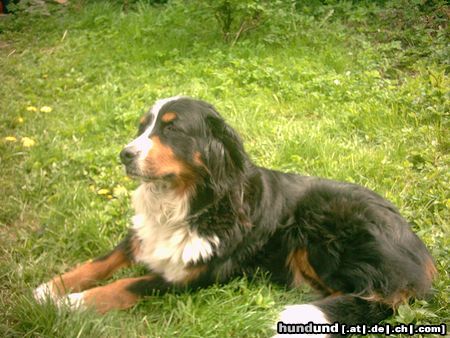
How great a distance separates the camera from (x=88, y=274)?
302cm

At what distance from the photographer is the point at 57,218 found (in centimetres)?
366

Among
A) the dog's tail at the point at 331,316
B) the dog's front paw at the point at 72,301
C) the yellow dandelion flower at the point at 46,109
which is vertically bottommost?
the dog's tail at the point at 331,316

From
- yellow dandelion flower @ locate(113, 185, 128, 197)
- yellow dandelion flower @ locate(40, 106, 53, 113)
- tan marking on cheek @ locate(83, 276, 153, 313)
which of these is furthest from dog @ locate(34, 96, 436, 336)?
yellow dandelion flower @ locate(40, 106, 53, 113)

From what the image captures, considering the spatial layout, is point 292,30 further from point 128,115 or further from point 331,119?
point 128,115

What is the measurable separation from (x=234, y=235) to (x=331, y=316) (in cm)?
73

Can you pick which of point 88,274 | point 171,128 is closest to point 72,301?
point 88,274

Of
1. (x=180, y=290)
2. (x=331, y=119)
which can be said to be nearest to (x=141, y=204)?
(x=180, y=290)

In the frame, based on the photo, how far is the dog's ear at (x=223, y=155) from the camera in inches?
117

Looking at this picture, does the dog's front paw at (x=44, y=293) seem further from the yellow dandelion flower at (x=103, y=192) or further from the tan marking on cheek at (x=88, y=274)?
the yellow dandelion flower at (x=103, y=192)

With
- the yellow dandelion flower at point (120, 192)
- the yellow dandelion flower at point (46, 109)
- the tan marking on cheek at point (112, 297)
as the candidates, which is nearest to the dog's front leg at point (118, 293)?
the tan marking on cheek at point (112, 297)

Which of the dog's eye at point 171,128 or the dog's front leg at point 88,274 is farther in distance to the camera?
the dog's eye at point 171,128

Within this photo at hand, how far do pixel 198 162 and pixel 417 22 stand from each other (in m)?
5.55

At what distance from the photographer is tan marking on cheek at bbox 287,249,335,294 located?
10.1ft

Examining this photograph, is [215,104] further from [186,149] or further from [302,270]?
[302,270]
